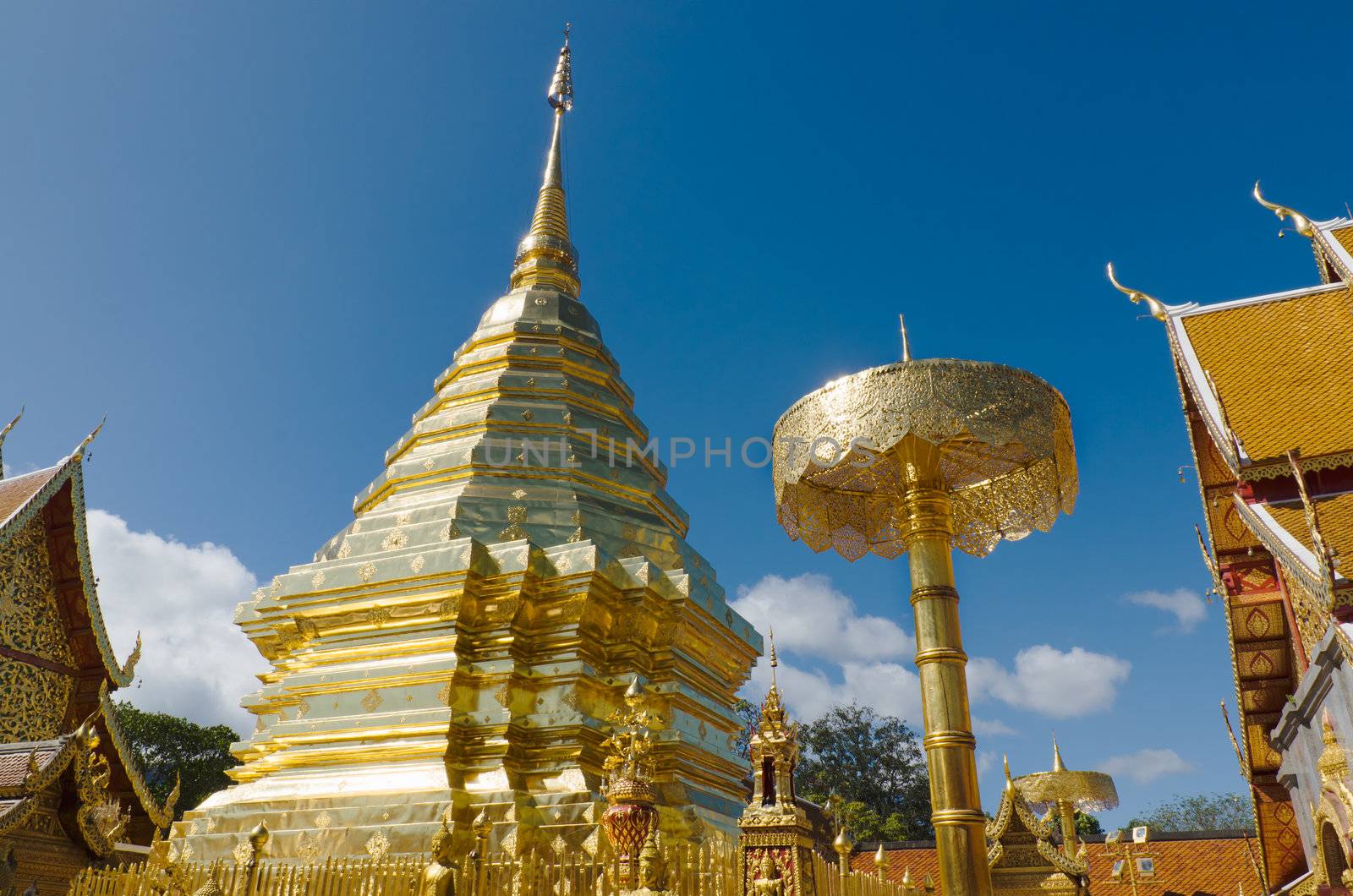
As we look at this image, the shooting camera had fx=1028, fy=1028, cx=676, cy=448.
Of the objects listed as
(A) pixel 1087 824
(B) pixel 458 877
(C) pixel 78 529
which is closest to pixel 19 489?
(C) pixel 78 529

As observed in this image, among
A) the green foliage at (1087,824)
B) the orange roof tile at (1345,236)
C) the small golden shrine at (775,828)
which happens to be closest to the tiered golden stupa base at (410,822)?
the small golden shrine at (775,828)

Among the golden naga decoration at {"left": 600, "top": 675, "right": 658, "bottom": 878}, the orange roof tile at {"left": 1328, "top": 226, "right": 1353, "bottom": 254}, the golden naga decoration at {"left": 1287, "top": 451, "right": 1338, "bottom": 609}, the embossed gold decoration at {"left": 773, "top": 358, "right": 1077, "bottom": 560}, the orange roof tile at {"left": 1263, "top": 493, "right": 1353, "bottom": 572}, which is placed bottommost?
the golden naga decoration at {"left": 600, "top": 675, "right": 658, "bottom": 878}

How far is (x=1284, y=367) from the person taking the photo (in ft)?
26.7

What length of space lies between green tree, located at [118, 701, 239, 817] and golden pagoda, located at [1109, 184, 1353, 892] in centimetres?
2668

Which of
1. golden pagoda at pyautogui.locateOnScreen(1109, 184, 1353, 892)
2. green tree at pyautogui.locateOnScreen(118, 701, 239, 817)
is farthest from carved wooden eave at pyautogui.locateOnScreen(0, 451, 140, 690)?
green tree at pyautogui.locateOnScreen(118, 701, 239, 817)

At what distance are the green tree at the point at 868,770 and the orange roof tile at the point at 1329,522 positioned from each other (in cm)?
2456

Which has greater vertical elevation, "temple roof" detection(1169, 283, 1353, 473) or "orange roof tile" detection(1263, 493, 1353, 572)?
"temple roof" detection(1169, 283, 1353, 473)

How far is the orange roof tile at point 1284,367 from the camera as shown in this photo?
23.4 ft

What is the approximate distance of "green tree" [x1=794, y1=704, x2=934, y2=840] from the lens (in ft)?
100

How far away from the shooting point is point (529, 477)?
33.6ft

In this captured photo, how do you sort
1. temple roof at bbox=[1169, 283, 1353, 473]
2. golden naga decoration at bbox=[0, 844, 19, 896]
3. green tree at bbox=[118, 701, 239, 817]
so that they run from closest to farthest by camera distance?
temple roof at bbox=[1169, 283, 1353, 473], golden naga decoration at bbox=[0, 844, 19, 896], green tree at bbox=[118, 701, 239, 817]

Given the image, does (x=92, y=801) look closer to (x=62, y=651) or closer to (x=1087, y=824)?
(x=62, y=651)

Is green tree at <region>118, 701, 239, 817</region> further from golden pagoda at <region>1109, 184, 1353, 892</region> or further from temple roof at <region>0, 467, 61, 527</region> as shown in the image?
golden pagoda at <region>1109, 184, 1353, 892</region>

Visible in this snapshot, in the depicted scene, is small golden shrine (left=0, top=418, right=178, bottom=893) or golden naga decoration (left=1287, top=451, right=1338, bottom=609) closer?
golden naga decoration (left=1287, top=451, right=1338, bottom=609)
